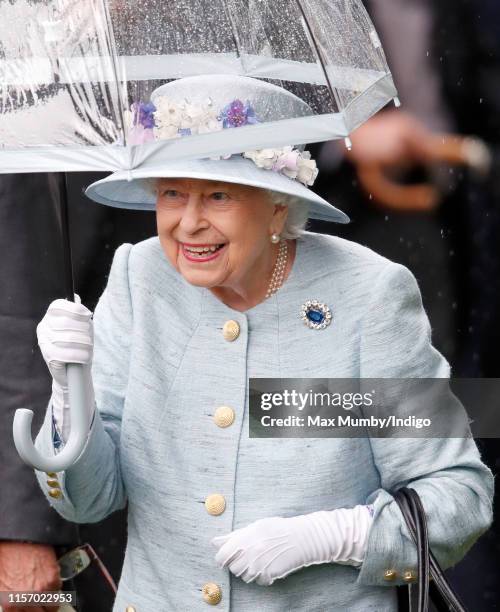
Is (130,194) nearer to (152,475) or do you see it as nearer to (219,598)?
(152,475)

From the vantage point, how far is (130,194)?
3.10 m

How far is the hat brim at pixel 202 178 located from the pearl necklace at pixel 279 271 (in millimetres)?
111

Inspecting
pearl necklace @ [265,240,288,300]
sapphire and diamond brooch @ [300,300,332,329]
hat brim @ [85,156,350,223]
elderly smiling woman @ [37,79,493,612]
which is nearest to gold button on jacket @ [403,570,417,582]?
elderly smiling woman @ [37,79,493,612]

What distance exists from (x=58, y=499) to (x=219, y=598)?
0.39 meters

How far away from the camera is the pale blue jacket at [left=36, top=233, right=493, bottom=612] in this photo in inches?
115

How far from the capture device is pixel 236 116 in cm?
271

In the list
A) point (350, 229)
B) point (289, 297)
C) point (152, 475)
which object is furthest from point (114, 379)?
point (350, 229)

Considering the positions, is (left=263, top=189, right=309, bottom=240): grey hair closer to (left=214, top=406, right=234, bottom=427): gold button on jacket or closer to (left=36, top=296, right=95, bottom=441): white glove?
(left=214, top=406, right=234, bottom=427): gold button on jacket

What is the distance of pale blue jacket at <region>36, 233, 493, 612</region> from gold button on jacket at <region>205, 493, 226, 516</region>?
1cm

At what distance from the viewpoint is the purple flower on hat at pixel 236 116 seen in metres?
2.70

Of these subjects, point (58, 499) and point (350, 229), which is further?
point (350, 229)

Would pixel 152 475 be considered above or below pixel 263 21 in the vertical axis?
below

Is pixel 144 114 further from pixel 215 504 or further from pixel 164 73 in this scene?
pixel 215 504

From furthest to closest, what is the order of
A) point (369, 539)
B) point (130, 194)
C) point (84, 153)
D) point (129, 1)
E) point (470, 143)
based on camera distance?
point (470, 143) → point (130, 194) → point (369, 539) → point (129, 1) → point (84, 153)
